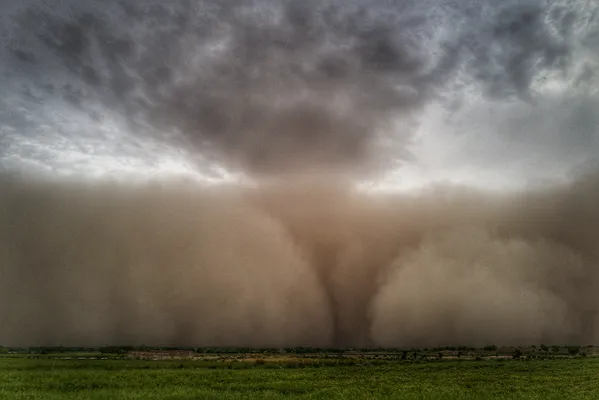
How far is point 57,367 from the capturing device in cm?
7069

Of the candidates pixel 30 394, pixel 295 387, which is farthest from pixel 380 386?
pixel 30 394

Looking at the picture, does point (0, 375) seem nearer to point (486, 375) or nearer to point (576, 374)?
point (486, 375)

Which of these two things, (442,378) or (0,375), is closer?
(0,375)

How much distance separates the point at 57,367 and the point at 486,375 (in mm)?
69955

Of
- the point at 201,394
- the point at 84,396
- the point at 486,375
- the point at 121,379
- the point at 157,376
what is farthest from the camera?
the point at 486,375

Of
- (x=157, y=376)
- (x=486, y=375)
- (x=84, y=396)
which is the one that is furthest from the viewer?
(x=486, y=375)

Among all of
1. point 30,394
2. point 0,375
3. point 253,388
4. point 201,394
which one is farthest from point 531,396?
point 0,375

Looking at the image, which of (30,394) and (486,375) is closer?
(30,394)

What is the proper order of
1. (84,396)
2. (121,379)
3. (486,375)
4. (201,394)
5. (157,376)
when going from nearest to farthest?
(84,396), (201,394), (121,379), (157,376), (486,375)

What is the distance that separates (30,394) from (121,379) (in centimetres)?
1559

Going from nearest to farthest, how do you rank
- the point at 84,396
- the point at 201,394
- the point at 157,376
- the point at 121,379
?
the point at 84,396 < the point at 201,394 < the point at 121,379 < the point at 157,376

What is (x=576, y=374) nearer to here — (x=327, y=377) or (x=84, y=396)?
(x=327, y=377)

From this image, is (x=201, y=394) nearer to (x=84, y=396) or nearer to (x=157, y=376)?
(x=84, y=396)

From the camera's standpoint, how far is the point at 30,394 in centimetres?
4294
